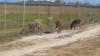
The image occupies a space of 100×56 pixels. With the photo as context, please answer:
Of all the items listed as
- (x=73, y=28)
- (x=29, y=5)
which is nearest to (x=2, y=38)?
(x=73, y=28)

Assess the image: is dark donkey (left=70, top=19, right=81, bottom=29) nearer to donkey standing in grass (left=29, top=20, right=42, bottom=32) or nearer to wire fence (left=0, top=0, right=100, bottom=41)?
wire fence (left=0, top=0, right=100, bottom=41)

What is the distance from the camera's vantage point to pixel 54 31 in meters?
35.4

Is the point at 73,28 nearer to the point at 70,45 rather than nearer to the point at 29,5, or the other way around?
the point at 70,45

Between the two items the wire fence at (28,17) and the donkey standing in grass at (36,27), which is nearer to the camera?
the donkey standing in grass at (36,27)

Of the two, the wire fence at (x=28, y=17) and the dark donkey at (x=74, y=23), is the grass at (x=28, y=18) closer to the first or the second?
the wire fence at (x=28, y=17)

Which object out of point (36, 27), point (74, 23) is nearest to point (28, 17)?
point (74, 23)

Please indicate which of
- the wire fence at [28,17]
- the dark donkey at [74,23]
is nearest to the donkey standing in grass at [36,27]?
the wire fence at [28,17]

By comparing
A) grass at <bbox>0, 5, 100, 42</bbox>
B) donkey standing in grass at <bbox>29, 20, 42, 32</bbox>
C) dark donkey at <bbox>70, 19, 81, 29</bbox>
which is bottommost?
grass at <bbox>0, 5, 100, 42</bbox>

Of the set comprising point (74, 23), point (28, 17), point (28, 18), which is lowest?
point (28, 17)

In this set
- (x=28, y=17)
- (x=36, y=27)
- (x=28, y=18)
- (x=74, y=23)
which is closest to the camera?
(x=36, y=27)

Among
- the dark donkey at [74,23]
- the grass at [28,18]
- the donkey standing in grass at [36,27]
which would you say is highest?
the donkey standing in grass at [36,27]

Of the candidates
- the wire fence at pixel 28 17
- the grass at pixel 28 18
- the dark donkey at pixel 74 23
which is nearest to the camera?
the grass at pixel 28 18

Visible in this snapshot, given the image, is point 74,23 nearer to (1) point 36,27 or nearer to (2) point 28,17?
(1) point 36,27

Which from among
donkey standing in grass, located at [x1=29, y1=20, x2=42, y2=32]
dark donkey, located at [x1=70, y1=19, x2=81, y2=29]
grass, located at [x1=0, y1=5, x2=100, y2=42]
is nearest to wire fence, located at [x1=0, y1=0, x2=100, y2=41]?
grass, located at [x1=0, y1=5, x2=100, y2=42]
